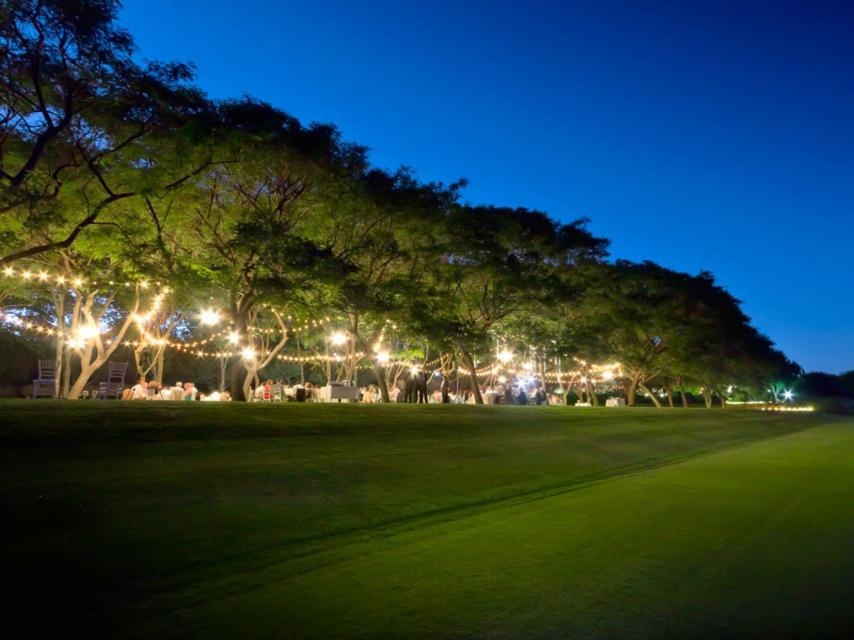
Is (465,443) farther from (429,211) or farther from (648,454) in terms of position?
(429,211)

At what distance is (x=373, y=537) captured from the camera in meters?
7.32

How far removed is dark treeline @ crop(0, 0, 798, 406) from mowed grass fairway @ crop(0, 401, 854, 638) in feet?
23.3

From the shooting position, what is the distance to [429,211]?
24406mm

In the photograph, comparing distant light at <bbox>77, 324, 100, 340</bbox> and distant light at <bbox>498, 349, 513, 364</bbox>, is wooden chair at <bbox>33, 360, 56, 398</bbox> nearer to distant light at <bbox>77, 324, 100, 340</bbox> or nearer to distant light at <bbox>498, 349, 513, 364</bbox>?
distant light at <bbox>77, 324, 100, 340</bbox>

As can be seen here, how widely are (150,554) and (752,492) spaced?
32.3ft

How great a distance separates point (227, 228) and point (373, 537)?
16091 millimetres

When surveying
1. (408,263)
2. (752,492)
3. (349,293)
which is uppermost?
(408,263)

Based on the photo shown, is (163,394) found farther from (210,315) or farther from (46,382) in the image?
(210,315)

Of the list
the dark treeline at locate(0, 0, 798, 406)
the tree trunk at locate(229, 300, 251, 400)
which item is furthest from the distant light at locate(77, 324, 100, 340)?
the tree trunk at locate(229, 300, 251, 400)

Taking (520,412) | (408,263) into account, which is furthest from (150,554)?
(408,263)

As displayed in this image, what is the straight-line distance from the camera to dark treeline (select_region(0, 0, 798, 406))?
14.9m

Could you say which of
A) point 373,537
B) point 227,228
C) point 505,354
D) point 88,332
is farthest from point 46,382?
point 505,354

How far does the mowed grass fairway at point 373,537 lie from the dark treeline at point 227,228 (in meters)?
7.10

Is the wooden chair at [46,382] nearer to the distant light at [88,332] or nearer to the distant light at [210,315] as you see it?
the distant light at [88,332]
